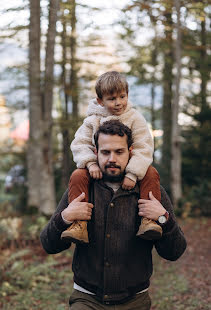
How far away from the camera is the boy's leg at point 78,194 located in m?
2.90

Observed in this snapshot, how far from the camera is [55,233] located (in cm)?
310

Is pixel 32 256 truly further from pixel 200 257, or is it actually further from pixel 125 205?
pixel 125 205

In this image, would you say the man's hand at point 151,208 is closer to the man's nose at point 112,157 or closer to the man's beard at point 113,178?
the man's beard at point 113,178

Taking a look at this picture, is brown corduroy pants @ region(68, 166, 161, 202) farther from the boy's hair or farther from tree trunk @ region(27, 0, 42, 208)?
tree trunk @ region(27, 0, 42, 208)

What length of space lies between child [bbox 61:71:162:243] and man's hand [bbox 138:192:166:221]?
0.04 meters

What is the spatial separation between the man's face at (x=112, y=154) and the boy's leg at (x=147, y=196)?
205mm

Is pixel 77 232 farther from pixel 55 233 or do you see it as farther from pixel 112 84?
pixel 112 84

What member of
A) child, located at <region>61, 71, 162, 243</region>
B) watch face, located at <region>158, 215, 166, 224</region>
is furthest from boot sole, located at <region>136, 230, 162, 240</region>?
watch face, located at <region>158, 215, 166, 224</region>

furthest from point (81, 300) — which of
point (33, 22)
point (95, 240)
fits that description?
point (33, 22)

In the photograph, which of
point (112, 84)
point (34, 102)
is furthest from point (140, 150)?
point (34, 102)

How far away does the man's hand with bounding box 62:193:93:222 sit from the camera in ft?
9.75

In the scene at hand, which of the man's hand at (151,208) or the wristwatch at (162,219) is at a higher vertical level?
the man's hand at (151,208)

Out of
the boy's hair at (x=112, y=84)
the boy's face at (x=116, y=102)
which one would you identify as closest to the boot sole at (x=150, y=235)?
the boy's face at (x=116, y=102)

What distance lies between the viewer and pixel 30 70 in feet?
33.6
